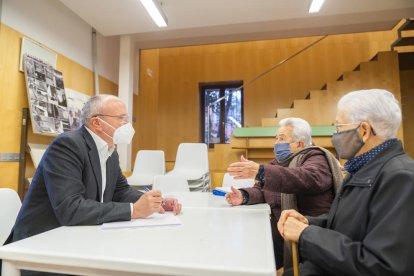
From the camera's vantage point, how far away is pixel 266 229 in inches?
41.9

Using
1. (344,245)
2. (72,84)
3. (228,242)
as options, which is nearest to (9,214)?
(228,242)

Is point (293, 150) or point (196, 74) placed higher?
point (196, 74)

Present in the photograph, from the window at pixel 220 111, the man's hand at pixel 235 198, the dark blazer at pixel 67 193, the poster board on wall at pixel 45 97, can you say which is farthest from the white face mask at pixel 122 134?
the window at pixel 220 111

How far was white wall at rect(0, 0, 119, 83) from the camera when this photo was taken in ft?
10.7

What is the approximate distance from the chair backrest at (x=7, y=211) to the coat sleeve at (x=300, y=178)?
1.28 m

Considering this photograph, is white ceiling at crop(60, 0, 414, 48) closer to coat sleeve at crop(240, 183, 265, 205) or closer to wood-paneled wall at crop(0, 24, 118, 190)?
wood-paneled wall at crop(0, 24, 118, 190)

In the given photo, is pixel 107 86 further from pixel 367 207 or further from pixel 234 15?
pixel 367 207

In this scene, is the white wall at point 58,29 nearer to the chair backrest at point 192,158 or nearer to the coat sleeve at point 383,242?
the chair backrest at point 192,158

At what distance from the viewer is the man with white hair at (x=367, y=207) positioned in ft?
2.55

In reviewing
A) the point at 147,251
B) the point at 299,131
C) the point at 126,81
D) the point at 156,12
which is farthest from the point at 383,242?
the point at 126,81

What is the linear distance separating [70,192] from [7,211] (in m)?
0.48

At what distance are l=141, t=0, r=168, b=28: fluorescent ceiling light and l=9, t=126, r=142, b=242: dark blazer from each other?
2786 mm

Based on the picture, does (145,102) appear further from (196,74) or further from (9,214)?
(9,214)

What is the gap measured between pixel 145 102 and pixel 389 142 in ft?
20.6
